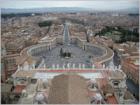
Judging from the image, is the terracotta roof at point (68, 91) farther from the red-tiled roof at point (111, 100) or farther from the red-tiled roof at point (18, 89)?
the red-tiled roof at point (18, 89)

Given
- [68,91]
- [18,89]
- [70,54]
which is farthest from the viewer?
[70,54]

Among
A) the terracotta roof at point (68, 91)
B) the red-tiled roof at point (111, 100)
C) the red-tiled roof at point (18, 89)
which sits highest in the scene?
the terracotta roof at point (68, 91)

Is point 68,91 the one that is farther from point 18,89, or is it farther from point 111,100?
point 18,89

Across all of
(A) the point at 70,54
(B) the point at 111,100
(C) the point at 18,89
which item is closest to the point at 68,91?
(B) the point at 111,100

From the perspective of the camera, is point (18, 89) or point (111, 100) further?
point (18, 89)

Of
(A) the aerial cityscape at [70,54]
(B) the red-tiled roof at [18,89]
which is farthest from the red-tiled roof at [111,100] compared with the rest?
(B) the red-tiled roof at [18,89]

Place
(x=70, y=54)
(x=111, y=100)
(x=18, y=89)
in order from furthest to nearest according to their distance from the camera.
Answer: (x=70, y=54)
(x=18, y=89)
(x=111, y=100)

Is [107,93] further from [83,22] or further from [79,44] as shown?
[79,44]

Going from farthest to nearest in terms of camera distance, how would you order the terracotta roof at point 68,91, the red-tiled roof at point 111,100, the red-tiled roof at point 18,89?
the red-tiled roof at point 18,89, the red-tiled roof at point 111,100, the terracotta roof at point 68,91
